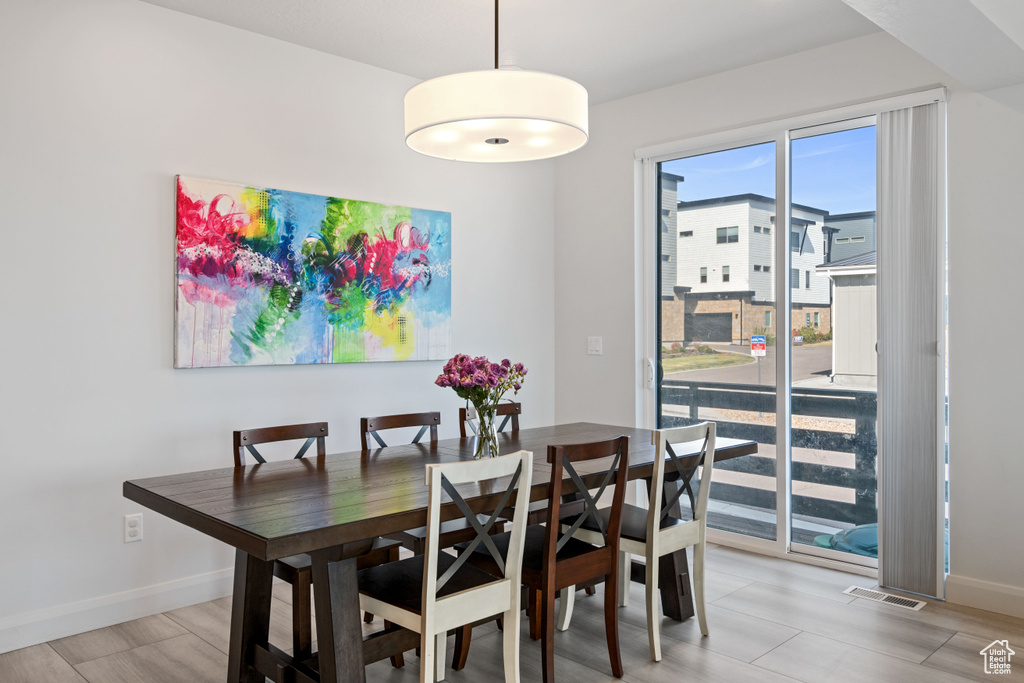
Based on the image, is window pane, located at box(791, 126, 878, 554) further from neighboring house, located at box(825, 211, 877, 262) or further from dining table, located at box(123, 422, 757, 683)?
dining table, located at box(123, 422, 757, 683)

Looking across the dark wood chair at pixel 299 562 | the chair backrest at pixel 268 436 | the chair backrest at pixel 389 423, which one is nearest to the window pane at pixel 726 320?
the chair backrest at pixel 389 423

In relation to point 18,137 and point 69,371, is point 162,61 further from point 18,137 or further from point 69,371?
point 69,371

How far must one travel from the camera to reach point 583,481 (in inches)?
103

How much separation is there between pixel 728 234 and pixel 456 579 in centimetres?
291

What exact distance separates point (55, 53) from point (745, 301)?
3683 millimetres

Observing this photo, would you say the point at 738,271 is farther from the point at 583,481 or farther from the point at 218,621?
the point at 218,621

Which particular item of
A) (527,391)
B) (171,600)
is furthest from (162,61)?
(527,391)

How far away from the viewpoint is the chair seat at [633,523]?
2.90m

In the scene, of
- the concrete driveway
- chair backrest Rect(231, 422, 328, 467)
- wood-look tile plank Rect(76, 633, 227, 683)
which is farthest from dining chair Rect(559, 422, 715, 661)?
wood-look tile plank Rect(76, 633, 227, 683)

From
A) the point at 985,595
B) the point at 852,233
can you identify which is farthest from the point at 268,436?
the point at 985,595

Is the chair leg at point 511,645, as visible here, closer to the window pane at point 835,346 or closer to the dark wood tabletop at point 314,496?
the dark wood tabletop at point 314,496

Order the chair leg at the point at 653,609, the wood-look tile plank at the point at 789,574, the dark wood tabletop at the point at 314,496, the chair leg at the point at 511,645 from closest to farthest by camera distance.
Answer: the dark wood tabletop at the point at 314,496 < the chair leg at the point at 511,645 < the chair leg at the point at 653,609 < the wood-look tile plank at the point at 789,574

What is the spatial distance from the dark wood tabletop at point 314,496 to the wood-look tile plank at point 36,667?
896mm

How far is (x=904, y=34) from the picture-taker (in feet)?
8.57
